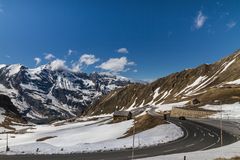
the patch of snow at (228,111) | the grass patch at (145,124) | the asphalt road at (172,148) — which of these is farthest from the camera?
the patch of snow at (228,111)

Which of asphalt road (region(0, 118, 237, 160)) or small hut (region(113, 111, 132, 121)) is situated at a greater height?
small hut (region(113, 111, 132, 121))

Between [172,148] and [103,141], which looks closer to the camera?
[172,148]

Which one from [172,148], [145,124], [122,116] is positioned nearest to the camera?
[172,148]

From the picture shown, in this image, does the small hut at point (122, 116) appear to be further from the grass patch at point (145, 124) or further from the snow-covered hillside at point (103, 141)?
the grass patch at point (145, 124)

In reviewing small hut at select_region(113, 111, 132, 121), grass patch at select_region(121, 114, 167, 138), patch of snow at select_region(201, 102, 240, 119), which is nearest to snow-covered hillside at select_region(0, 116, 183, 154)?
grass patch at select_region(121, 114, 167, 138)

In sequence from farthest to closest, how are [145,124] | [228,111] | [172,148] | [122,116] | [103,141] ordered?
1. [122,116]
2. [228,111]
3. [145,124]
4. [103,141]
5. [172,148]

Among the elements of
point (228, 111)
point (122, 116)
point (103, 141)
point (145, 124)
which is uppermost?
point (228, 111)

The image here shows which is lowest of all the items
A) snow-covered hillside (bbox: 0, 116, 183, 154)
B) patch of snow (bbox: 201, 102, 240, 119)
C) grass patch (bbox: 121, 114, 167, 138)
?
snow-covered hillside (bbox: 0, 116, 183, 154)

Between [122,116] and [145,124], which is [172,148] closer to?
[145,124]

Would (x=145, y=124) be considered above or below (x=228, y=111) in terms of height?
below

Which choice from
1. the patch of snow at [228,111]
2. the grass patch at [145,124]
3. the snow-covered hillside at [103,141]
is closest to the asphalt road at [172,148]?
the snow-covered hillside at [103,141]

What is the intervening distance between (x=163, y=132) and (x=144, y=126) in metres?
11.5

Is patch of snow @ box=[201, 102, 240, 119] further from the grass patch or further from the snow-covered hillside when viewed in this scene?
the snow-covered hillside

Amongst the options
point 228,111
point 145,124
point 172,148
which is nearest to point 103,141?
point 145,124
